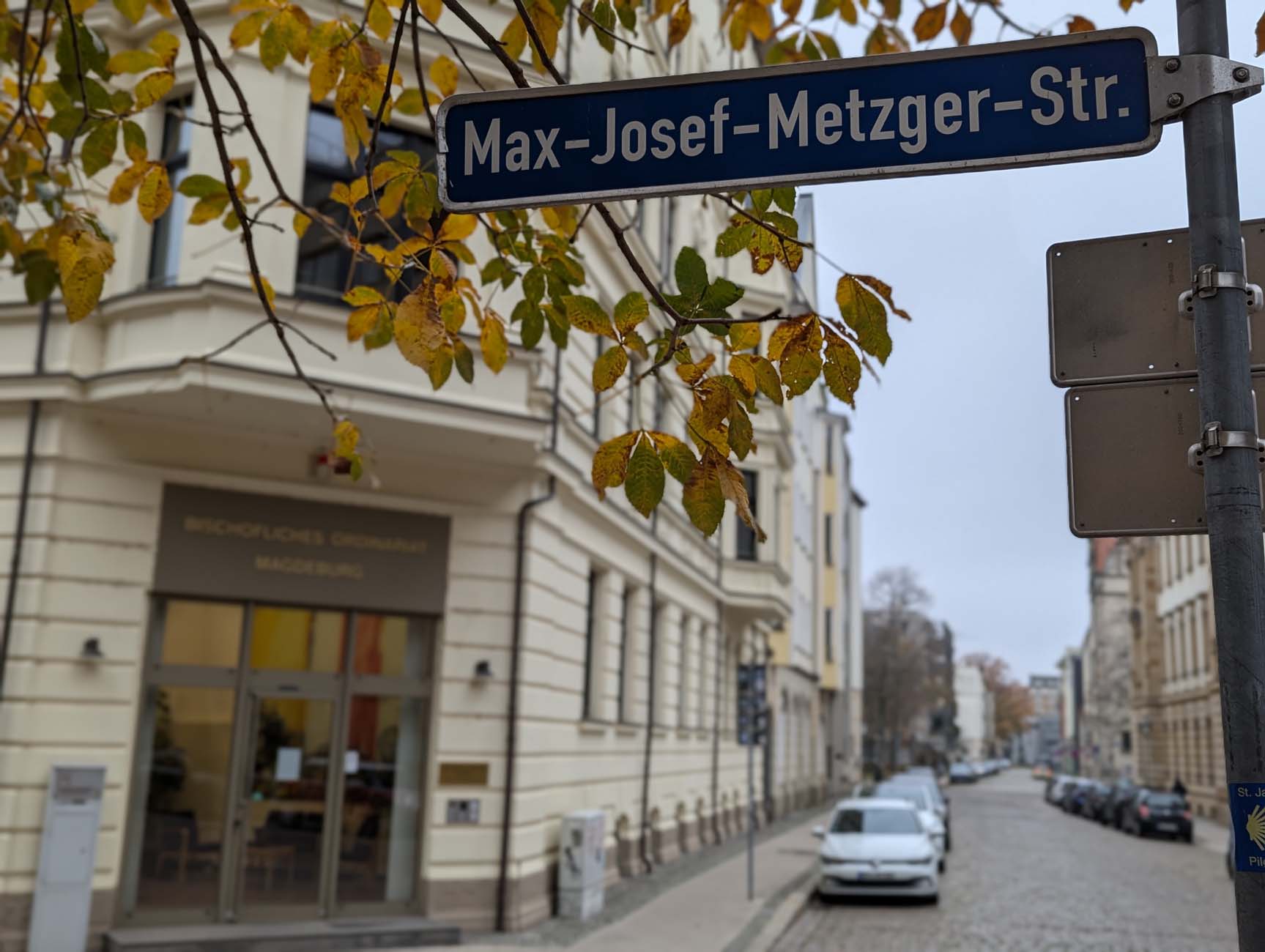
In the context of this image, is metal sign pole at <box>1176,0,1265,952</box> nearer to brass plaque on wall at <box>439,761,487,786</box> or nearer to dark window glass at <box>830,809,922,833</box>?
brass plaque on wall at <box>439,761,487,786</box>

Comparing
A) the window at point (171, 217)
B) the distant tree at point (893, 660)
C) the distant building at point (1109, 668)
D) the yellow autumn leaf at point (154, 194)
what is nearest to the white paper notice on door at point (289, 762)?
the window at point (171, 217)

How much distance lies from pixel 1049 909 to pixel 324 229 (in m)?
13.1

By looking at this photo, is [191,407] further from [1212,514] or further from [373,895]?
[1212,514]

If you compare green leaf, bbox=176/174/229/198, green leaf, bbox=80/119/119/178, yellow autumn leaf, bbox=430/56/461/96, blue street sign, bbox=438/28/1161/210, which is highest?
yellow autumn leaf, bbox=430/56/461/96

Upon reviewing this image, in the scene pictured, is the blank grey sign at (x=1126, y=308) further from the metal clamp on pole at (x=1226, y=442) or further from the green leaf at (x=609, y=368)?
the green leaf at (x=609, y=368)

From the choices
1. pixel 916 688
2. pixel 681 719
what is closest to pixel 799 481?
pixel 681 719

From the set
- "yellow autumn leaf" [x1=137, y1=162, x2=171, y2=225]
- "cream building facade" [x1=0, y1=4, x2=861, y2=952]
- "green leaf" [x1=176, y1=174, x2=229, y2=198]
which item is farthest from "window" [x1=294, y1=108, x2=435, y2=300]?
"yellow autumn leaf" [x1=137, y1=162, x2=171, y2=225]

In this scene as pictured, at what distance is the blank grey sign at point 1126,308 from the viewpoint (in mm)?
3100

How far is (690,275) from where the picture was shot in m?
3.52

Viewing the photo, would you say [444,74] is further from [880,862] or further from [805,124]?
[880,862]

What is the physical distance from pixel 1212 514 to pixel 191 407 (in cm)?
1026

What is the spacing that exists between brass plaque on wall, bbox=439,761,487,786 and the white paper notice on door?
1.40 meters

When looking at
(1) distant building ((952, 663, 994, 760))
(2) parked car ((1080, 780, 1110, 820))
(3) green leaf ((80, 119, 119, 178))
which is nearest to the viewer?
(3) green leaf ((80, 119, 119, 178))

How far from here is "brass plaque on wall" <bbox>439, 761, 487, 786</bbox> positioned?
42.5 feet
